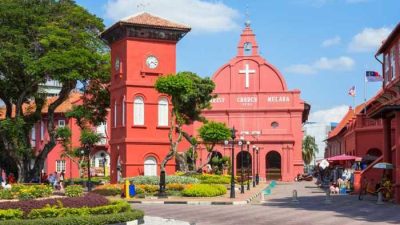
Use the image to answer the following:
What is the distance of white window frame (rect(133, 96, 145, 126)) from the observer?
140 feet

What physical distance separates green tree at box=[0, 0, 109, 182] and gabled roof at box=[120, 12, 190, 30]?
143 inches

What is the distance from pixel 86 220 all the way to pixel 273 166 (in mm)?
53812

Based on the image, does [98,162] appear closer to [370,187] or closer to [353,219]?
[370,187]

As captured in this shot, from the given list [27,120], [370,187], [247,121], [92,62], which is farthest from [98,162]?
[370,187]

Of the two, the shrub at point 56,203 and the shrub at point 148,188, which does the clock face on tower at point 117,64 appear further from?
the shrub at point 56,203

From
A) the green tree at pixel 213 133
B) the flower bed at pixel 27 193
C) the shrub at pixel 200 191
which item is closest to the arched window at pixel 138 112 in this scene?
the shrub at pixel 200 191

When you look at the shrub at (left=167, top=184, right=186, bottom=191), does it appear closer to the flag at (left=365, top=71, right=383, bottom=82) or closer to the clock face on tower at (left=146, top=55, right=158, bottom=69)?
the clock face on tower at (left=146, top=55, right=158, bottom=69)

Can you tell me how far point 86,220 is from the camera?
17.0m

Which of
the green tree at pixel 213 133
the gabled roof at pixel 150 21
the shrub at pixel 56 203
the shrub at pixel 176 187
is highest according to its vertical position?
the gabled roof at pixel 150 21

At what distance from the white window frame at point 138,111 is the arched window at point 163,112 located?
124 centimetres

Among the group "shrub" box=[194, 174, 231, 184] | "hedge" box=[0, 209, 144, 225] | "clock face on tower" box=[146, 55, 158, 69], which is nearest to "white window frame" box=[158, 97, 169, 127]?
"clock face on tower" box=[146, 55, 158, 69]

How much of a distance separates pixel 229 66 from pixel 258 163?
10.9 meters

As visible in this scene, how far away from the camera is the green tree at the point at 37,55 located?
1603 inches

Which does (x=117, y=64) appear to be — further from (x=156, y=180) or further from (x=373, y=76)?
(x=373, y=76)
